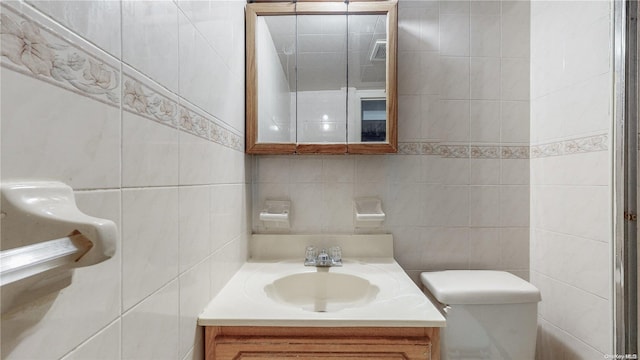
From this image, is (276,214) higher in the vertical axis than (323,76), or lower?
lower

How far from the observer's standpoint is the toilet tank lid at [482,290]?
111cm

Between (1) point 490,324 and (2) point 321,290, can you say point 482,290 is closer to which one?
(1) point 490,324

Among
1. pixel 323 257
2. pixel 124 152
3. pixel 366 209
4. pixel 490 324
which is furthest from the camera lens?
pixel 366 209

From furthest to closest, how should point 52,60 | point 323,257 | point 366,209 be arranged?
point 366,209
point 323,257
point 52,60

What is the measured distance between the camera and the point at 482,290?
3.67 ft

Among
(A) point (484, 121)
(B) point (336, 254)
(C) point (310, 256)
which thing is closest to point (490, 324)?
(B) point (336, 254)

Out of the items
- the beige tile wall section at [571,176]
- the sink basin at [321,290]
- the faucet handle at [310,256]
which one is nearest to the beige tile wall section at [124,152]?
the sink basin at [321,290]

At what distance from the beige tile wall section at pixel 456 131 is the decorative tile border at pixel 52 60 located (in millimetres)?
1036

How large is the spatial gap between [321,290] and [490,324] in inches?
25.9

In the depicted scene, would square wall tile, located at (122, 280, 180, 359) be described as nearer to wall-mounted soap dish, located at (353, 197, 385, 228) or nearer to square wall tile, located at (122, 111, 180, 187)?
square wall tile, located at (122, 111, 180, 187)

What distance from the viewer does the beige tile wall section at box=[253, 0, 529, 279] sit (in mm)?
1415

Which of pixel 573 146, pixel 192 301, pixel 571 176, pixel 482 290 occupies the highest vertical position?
pixel 573 146

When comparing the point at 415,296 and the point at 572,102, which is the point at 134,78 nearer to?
the point at 415,296

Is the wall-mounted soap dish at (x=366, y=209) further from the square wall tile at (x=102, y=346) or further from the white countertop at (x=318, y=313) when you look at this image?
the square wall tile at (x=102, y=346)
